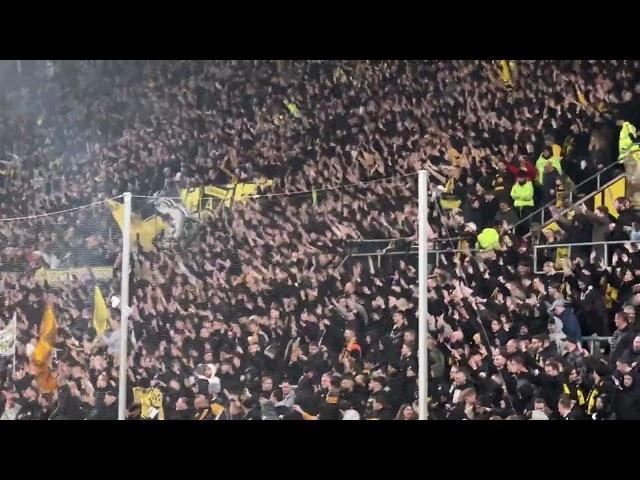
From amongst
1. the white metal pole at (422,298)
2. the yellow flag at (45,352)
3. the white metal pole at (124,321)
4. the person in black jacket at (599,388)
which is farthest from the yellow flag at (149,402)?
the person in black jacket at (599,388)

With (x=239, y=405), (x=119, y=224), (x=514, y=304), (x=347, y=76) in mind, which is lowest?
(x=239, y=405)

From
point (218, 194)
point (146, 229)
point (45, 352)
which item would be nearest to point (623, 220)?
point (218, 194)

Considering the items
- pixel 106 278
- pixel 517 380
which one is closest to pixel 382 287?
pixel 517 380

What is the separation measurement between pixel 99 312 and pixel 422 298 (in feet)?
9.50

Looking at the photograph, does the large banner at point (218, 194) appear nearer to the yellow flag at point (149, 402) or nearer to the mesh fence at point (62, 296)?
the mesh fence at point (62, 296)

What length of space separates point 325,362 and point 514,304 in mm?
1572

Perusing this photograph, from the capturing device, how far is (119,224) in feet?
31.1

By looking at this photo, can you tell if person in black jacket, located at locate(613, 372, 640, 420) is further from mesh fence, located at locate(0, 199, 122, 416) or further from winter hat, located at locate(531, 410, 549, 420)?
mesh fence, located at locate(0, 199, 122, 416)

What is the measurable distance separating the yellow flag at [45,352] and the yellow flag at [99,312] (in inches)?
18.2

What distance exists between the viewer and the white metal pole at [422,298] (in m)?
7.88

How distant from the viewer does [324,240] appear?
29.3 ft

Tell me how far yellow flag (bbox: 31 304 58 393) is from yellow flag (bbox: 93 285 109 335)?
463 millimetres

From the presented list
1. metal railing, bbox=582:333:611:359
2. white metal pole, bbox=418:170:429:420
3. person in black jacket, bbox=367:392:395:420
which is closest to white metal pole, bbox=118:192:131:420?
person in black jacket, bbox=367:392:395:420

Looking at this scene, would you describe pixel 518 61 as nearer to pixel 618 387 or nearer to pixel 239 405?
pixel 618 387
